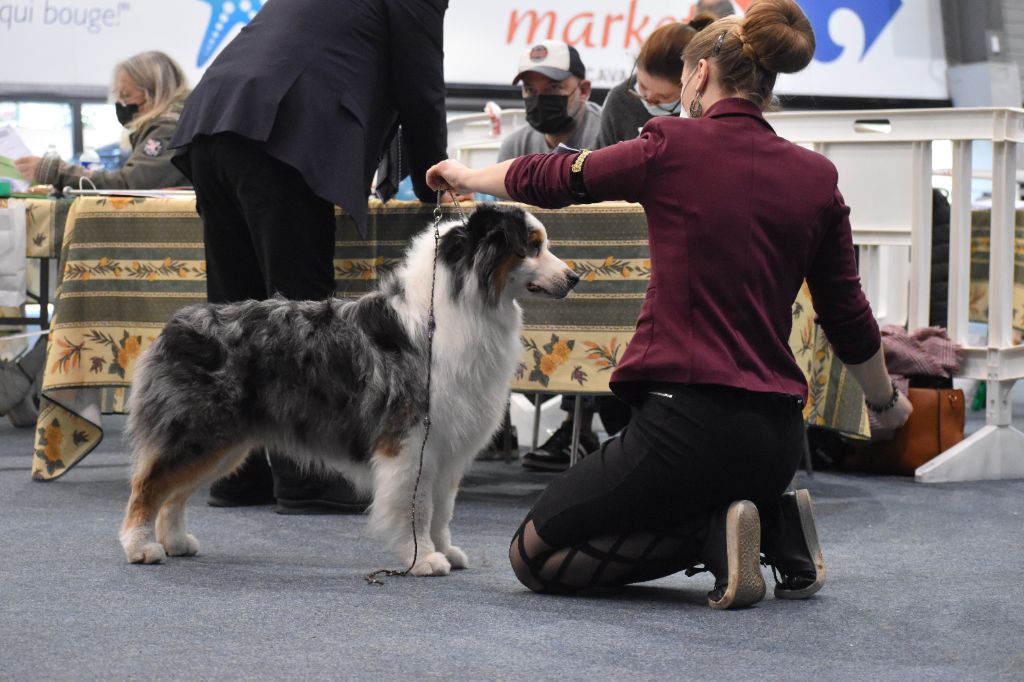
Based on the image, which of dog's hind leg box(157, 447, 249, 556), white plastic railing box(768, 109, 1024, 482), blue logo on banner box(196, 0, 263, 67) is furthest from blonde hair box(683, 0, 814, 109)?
blue logo on banner box(196, 0, 263, 67)

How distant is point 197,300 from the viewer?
12.3ft

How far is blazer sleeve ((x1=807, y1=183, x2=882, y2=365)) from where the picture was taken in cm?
242

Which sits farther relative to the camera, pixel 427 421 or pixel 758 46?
pixel 427 421

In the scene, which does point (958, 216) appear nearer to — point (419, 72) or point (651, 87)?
point (651, 87)

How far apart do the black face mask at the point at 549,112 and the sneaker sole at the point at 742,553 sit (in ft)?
8.04

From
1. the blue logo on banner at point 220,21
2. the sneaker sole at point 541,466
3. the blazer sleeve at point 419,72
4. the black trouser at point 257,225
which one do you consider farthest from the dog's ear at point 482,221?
the blue logo on banner at point 220,21

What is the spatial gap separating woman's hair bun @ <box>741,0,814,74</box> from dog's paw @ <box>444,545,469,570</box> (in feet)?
4.15

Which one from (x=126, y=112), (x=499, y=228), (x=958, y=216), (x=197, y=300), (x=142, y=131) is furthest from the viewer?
(x=126, y=112)

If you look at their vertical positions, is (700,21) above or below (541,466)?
above

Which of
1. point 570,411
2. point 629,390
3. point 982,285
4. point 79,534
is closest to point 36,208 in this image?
point 79,534

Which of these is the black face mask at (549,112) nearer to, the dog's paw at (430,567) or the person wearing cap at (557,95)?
the person wearing cap at (557,95)

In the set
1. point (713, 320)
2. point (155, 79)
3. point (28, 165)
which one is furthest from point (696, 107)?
point (28, 165)

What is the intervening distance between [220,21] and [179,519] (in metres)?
6.17

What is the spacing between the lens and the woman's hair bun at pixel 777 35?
2279 millimetres
